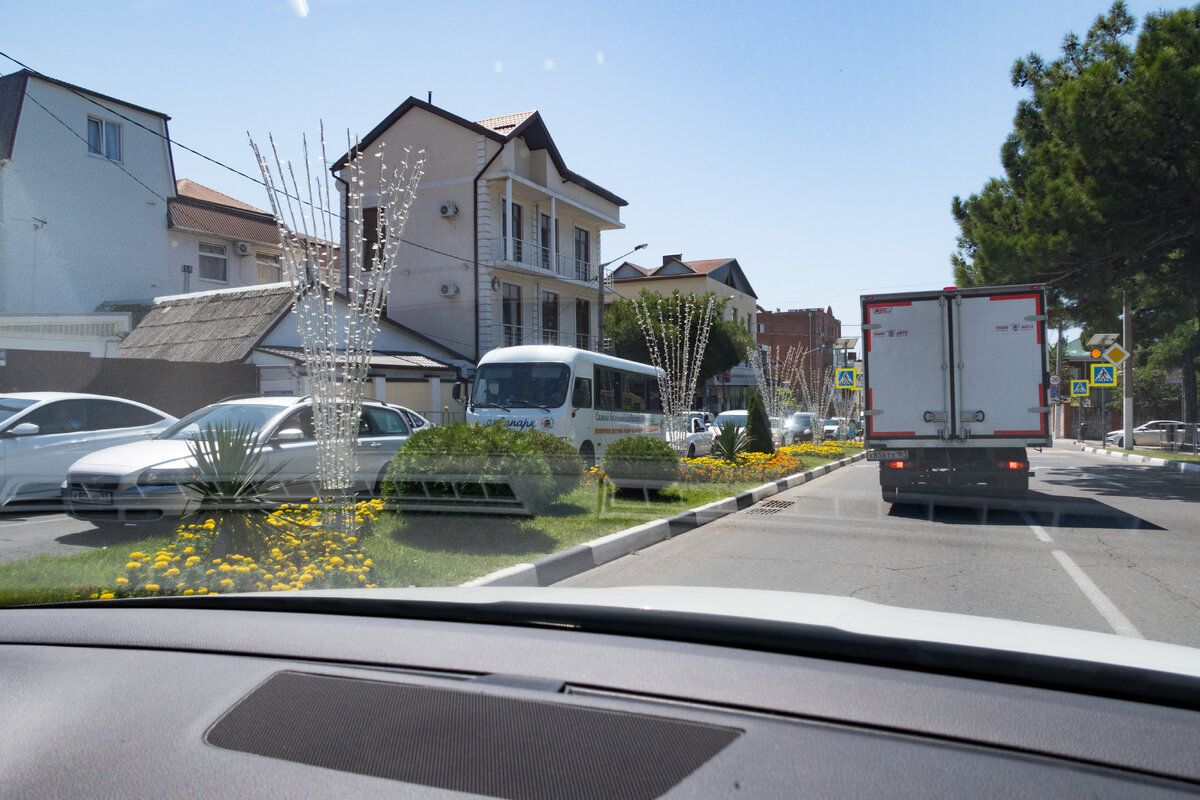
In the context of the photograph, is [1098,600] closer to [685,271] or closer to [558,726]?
[558,726]

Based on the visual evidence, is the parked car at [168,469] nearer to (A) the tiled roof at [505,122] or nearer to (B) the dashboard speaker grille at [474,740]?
(B) the dashboard speaker grille at [474,740]

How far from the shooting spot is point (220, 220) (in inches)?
1116

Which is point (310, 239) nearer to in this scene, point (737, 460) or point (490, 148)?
point (737, 460)

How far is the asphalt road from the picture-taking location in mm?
5836

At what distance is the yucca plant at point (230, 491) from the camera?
5738mm

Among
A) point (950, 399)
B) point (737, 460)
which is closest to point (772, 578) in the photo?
point (950, 399)

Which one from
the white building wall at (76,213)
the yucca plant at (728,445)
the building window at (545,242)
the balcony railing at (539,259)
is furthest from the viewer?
the building window at (545,242)

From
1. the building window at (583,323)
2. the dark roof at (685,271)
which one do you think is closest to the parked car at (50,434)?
the building window at (583,323)

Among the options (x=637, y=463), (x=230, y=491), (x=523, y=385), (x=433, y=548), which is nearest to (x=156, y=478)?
(x=230, y=491)

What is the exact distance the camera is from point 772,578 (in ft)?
22.6

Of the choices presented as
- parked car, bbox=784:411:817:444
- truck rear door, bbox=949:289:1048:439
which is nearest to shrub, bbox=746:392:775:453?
truck rear door, bbox=949:289:1048:439

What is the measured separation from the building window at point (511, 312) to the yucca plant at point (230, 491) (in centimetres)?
2345

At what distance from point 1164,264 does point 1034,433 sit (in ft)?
41.0

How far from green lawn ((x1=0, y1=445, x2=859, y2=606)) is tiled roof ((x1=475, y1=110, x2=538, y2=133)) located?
22.0 meters
